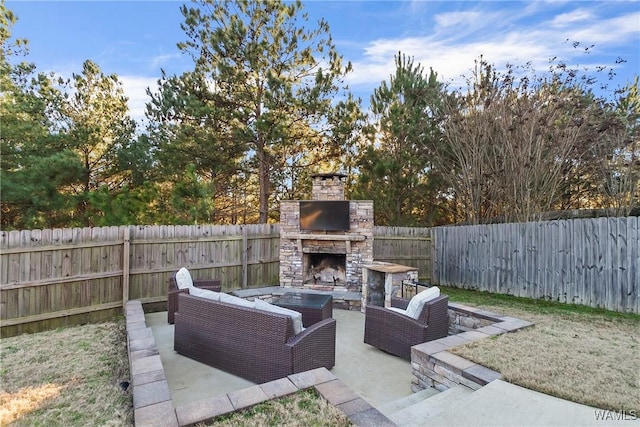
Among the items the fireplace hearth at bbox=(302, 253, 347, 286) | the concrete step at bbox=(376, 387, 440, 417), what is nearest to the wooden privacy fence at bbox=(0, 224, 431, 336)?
the fireplace hearth at bbox=(302, 253, 347, 286)

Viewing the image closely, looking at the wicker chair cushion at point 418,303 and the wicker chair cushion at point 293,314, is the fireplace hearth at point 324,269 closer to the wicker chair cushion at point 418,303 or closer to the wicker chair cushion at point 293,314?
the wicker chair cushion at point 418,303

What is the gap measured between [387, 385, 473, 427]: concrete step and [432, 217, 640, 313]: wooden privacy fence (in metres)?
4.55

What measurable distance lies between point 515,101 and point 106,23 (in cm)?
980

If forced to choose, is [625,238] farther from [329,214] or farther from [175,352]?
[175,352]

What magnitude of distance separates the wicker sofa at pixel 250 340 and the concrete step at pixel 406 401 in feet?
2.81

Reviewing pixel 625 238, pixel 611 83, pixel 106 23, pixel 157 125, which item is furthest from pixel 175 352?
pixel 611 83

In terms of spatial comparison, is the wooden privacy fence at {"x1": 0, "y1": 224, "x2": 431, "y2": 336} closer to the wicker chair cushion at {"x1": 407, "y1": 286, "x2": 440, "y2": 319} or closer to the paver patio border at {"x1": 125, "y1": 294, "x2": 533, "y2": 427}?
the paver patio border at {"x1": 125, "y1": 294, "x2": 533, "y2": 427}

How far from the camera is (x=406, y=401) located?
2.96 meters

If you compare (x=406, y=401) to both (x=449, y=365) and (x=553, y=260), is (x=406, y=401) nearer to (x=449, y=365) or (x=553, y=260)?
(x=449, y=365)

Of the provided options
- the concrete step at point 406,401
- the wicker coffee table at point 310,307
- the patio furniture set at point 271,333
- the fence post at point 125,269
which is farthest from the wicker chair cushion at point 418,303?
the fence post at point 125,269

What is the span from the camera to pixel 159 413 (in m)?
2.12

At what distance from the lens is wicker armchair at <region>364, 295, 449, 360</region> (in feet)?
12.9

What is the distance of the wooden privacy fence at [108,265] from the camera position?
5.03 meters

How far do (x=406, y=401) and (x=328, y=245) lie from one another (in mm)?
4579
